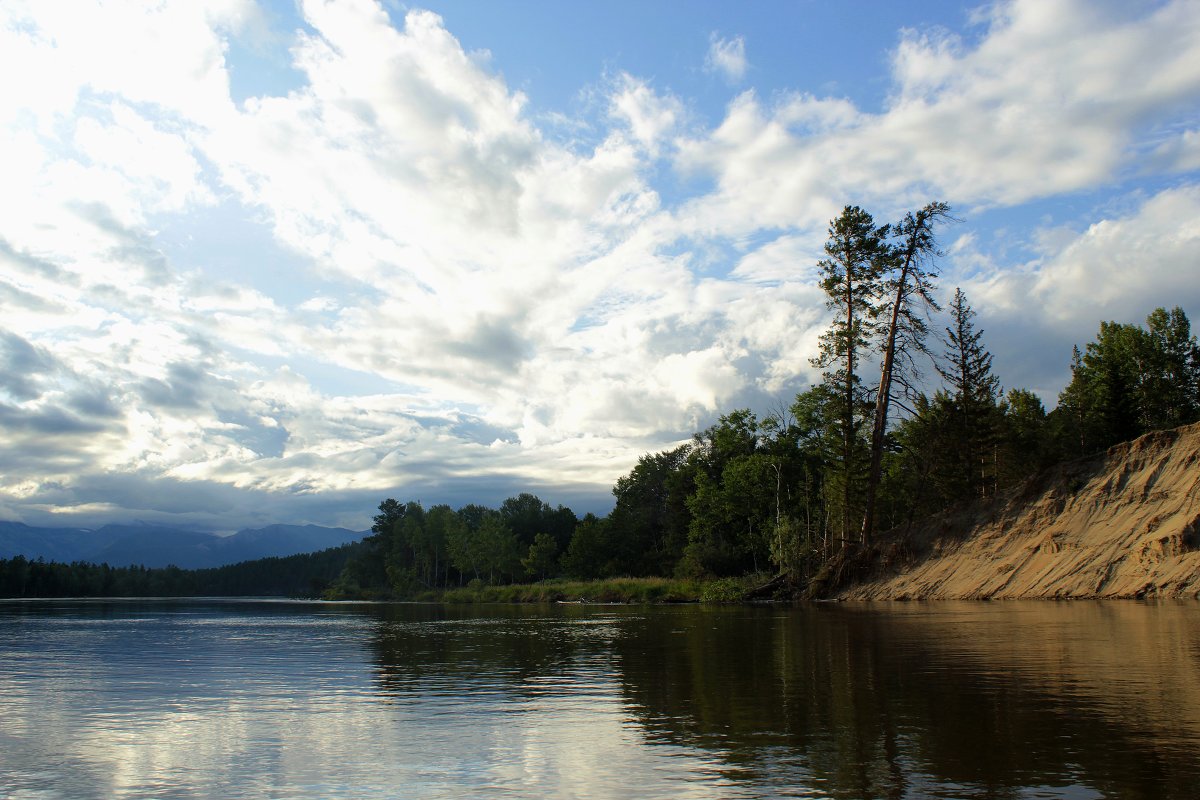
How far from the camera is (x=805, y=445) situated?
98000 millimetres

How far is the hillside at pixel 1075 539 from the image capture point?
3978 cm

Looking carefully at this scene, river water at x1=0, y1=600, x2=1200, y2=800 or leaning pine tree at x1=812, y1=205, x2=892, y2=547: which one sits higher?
leaning pine tree at x1=812, y1=205, x2=892, y2=547

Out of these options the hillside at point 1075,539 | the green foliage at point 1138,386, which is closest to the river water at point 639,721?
the hillside at point 1075,539

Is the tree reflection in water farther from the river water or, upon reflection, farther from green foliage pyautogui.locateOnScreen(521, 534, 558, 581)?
green foliage pyautogui.locateOnScreen(521, 534, 558, 581)

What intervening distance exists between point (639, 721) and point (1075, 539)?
41130mm

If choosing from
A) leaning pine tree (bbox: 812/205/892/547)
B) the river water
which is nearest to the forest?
leaning pine tree (bbox: 812/205/892/547)

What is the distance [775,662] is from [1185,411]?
2998 inches

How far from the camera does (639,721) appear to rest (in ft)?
40.7

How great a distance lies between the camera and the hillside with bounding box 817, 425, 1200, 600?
131 feet

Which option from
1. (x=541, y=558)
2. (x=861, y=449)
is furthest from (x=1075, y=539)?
(x=541, y=558)

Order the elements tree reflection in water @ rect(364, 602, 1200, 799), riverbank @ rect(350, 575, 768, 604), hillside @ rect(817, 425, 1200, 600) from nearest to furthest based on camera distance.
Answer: tree reflection in water @ rect(364, 602, 1200, 799) < hillside @ rect(817, 425, 1200, 600) < riverbank @ rect(350, 575, 768, 604)

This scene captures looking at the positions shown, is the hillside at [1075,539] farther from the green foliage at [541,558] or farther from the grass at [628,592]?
the green foliage at [541,558]

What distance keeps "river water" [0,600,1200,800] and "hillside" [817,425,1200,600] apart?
18.9 m

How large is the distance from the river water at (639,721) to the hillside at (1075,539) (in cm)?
1889
